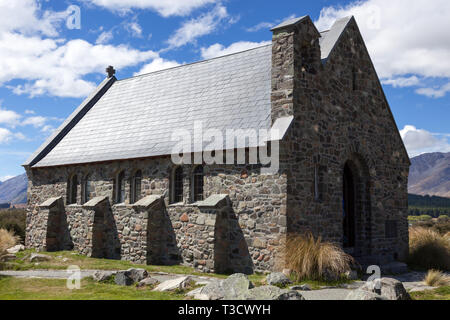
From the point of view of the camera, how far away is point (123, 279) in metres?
11.2

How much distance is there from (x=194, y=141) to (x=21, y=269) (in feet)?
24.4

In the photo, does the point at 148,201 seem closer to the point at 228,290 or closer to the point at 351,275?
the point at 228,290

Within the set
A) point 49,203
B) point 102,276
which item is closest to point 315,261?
point 102,276

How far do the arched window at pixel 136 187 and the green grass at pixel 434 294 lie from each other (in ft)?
36.1

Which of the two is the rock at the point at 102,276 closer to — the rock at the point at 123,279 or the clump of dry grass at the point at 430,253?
the rock at the point at 123,279

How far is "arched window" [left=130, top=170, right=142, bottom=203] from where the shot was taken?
17484 millimetres

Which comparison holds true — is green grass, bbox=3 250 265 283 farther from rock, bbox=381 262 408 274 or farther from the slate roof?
rock, bbox=381 262 408 274

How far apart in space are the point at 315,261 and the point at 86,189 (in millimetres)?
11944

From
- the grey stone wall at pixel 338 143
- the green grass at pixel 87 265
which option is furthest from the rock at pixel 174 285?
the grey stone wall at pixel 338 143

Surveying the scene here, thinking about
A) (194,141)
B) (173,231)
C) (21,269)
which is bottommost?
(21,269)

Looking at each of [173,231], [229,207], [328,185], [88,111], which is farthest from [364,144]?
[88,111]

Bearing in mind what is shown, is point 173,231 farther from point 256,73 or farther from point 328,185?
point 256,73
